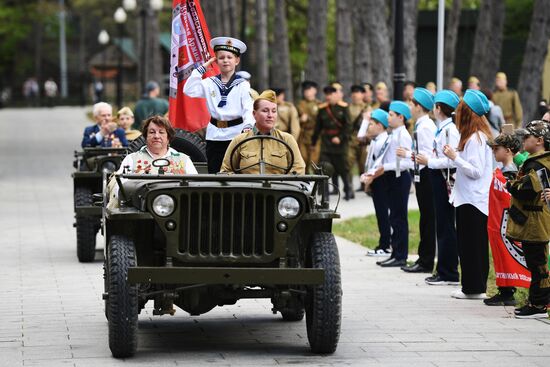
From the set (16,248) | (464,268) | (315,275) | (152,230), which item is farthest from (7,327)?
(16,248)

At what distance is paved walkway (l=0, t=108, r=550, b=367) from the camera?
9914mm

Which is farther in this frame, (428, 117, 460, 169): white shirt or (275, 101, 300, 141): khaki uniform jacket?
(275, 101, 300, 141): khaki uniform jacket

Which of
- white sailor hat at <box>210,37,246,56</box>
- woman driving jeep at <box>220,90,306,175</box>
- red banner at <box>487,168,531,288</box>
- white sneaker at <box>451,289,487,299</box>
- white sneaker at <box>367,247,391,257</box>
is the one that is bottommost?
white sneaker at <box>367,247,391,257</box>

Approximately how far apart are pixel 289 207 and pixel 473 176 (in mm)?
3394

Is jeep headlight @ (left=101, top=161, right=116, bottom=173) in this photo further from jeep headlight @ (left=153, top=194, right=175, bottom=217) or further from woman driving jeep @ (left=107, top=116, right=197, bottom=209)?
jeep headlight @ (left=153, top=194, right=175, bottom=217)

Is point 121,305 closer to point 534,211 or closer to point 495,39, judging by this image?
point 534,211

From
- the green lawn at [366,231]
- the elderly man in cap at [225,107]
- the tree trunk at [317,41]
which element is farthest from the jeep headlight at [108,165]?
the tree trunk at [317,41]

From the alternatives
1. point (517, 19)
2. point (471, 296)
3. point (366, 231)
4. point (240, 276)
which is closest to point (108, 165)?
point (366, 231)

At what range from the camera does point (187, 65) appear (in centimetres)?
1370

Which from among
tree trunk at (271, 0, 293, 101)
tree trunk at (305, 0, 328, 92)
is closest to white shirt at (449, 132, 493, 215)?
tree trunk at (305, 0, 328, 92)

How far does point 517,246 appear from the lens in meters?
12.5

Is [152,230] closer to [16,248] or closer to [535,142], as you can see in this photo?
[535,142]

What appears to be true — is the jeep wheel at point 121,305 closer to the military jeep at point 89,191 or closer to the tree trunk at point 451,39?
the military jeep at point 89,191

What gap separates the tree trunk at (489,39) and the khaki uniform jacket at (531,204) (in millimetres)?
28132
